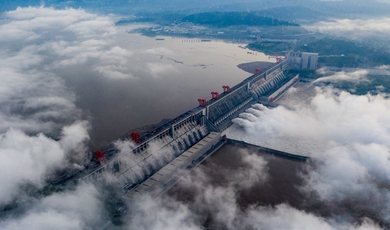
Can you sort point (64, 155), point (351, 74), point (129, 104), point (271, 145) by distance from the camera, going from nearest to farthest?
point (64, 155) < point (271, 145) < point (129, 104) < point (351, 74)

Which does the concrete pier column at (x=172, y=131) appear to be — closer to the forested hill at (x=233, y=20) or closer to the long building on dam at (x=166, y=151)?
the long building on dam at (x=166, y=151)

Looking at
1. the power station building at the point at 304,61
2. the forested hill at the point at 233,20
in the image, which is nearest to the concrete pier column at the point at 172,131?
the power station building at the point at 304,61

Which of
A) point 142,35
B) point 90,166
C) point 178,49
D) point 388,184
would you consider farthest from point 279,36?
point 90,166

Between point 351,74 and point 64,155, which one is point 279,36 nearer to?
point 351,74

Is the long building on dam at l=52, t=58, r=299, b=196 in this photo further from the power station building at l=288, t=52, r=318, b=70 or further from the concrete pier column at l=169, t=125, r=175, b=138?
the power station building at l=288, t=52, r=318, b=70

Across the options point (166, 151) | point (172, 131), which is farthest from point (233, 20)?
point (166, 151)

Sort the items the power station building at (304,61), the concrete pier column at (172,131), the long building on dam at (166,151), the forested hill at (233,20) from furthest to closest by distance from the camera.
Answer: the forested hill at (233,20)
the power station building at (304,61)
the concrete pier column at (172,131)
the long building on dam at (166,151)

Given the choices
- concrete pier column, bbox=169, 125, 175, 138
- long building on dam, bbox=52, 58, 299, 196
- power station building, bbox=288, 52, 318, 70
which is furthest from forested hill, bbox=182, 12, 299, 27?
concrete pier column, bbox=169, 125, 175, 138
